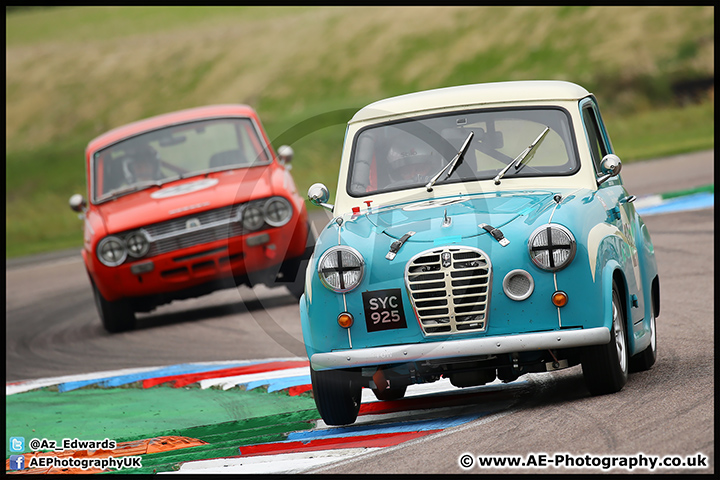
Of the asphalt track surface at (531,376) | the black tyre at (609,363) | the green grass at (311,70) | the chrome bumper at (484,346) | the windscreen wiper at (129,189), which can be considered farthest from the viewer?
the green grass at (311,70)

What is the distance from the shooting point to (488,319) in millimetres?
5609

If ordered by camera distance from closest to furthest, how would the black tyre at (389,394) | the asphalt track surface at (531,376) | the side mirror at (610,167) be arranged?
the asphalt track surface at (531,376)
the side mirror at (610,167)
the black tyre at (389,394)

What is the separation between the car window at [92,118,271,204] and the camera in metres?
11.7

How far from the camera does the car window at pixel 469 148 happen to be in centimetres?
664

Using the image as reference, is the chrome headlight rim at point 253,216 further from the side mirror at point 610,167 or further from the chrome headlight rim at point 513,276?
the chrome headlight rim at point 513,276

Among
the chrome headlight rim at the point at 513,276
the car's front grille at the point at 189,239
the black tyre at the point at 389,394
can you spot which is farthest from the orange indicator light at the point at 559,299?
the car's front grille at the point at 189,239

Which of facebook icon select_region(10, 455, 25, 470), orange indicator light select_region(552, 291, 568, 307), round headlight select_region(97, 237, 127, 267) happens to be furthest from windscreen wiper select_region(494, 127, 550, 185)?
round headlight select_region(97, 237, 127, 267)

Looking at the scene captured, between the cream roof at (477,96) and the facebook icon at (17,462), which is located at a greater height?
the cream roof at (477,96)

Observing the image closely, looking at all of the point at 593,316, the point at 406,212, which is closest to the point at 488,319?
the point at 593,316

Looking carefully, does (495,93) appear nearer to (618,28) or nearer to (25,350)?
(25,350)

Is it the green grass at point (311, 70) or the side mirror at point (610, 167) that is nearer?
the side mirror at point (610, 167)

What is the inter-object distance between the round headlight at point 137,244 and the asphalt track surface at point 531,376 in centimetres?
85

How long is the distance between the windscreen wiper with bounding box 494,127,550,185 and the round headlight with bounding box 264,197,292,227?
4.50 metres

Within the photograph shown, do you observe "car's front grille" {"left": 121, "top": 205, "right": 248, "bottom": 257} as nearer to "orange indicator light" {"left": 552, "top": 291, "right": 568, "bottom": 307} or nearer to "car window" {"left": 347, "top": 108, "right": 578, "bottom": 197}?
"car window" {"left": 347, "top": 108, "right": 578, "bottom": 197}
